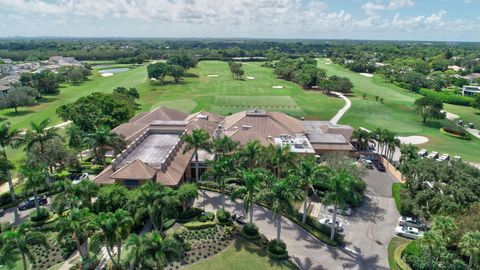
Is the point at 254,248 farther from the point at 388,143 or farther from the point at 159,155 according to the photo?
the point at 388,143

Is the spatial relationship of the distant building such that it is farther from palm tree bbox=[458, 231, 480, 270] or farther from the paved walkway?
palm tree bbox=[458, 231, 480, 270]

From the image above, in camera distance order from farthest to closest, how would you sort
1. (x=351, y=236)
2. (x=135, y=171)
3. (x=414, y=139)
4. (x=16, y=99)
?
(x=16, y=99), (x=414, y=139), (x=135, y=171), (x=351, y=236)

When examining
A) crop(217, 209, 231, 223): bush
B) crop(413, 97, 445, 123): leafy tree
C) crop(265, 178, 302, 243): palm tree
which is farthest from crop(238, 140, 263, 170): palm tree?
crop(413, 97, 445, 123): leafy tree

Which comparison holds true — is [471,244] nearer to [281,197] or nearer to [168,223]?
[281,197]

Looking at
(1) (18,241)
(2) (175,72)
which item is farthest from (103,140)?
Answer: (2) (175,72)

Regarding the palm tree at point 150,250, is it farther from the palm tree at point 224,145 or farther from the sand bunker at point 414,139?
the sand bunker at point 414,139

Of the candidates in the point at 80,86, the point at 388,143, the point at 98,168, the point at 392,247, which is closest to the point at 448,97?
the point at 388,143
